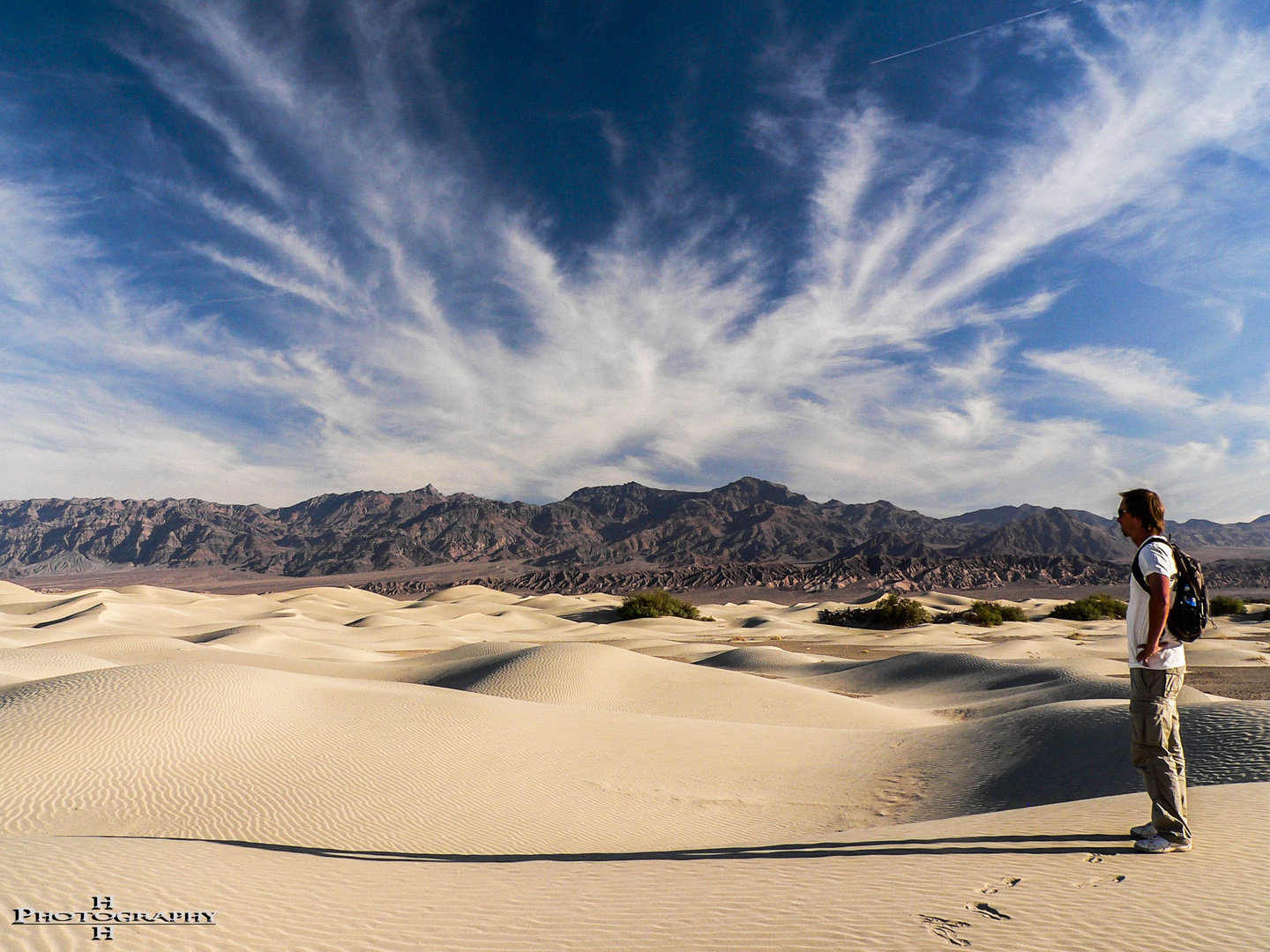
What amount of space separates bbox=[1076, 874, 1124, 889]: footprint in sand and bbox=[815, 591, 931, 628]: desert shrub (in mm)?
40697

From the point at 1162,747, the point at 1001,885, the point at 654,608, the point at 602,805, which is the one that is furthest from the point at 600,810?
the point at 654,608

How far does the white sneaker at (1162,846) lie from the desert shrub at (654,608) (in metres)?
44.2

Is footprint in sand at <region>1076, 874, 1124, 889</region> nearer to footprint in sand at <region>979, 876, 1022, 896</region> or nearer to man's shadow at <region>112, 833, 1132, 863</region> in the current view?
footprint in sand at <region>979, 876, 1022, 896</region>

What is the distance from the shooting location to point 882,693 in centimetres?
2023

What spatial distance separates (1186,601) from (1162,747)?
0.96m

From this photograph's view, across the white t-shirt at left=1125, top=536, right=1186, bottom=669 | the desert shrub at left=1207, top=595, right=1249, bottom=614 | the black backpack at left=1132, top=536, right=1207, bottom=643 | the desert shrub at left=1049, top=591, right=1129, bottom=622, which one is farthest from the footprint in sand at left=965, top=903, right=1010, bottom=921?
the desert shrub at left=1207, top=595, right=1249, bottom=614

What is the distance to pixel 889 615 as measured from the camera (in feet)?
140

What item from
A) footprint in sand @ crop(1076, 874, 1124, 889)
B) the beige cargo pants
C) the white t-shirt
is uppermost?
the white t-shirt

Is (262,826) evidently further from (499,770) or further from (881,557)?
(881,557)

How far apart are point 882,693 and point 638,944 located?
18.5 metres

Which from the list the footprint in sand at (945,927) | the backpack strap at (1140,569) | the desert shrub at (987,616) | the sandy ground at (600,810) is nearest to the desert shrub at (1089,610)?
the desert shrub at (987,616)

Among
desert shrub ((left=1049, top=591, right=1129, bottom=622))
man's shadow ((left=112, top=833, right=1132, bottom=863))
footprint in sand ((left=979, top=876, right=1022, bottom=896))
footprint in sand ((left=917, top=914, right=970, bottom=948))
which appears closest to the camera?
footprint in sand ((left=917, top=914, right=970, bottom=948))

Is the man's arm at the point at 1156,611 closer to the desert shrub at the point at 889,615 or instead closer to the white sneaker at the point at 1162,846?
the white sneaker at the point at 1162,846

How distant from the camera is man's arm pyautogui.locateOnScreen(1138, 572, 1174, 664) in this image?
437 cm
